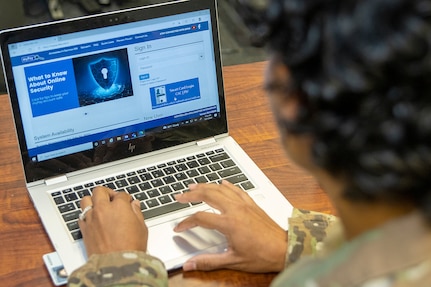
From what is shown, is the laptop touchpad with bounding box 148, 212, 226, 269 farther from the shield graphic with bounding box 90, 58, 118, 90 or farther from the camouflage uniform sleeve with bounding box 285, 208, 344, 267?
the shield graphic with bounding box 90, 58, 118, 90

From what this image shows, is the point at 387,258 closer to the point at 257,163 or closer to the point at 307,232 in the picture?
the point at 307,232

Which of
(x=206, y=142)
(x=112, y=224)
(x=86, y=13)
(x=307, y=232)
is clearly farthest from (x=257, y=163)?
(x=86, y=13)

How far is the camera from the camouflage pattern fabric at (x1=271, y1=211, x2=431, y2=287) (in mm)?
537

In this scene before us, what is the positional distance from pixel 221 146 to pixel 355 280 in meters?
0.67

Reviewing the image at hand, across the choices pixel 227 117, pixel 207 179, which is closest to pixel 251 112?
pixel 227 117

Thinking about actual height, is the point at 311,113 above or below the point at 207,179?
above

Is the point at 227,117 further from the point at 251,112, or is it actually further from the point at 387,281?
the point at 387,281

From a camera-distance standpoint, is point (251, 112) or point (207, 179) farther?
point (251, 112)

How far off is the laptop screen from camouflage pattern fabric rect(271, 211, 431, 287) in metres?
0.63

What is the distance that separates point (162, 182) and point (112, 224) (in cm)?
19

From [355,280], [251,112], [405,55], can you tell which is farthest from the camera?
→ [251,112]

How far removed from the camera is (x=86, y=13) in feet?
10.4

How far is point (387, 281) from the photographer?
21.9 inches

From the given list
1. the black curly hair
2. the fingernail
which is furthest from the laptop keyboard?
the black curly hair
